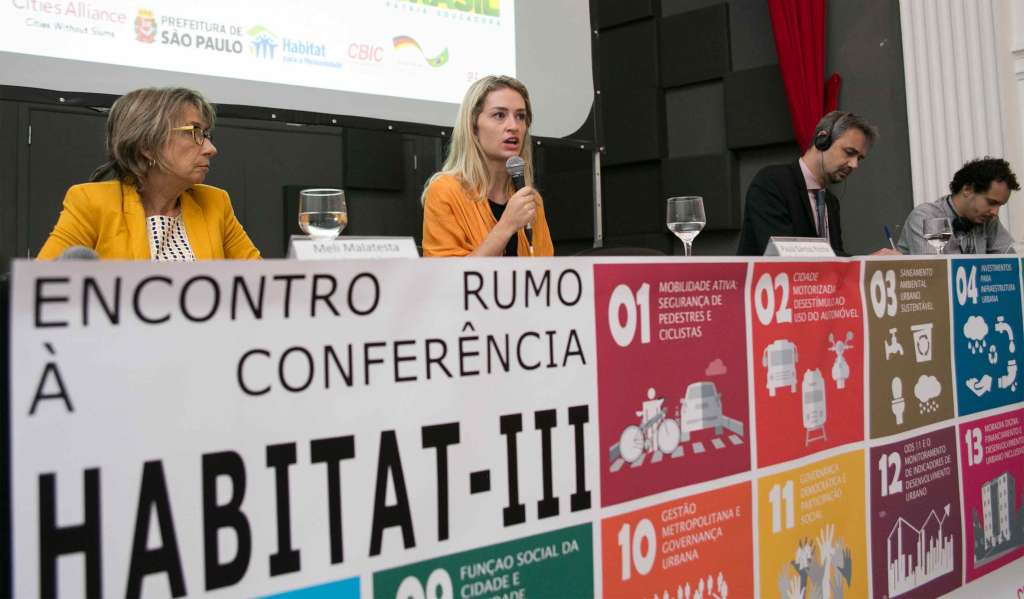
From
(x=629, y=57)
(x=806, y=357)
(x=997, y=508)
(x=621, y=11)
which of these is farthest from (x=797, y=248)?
(x=621, y=11)

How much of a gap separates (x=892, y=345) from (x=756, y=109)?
312 centimetres

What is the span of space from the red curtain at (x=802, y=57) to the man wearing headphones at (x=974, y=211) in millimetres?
1072

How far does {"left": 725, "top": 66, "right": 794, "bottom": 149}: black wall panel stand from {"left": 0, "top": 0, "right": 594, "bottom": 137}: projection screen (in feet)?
3.85

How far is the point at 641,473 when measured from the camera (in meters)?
1.04

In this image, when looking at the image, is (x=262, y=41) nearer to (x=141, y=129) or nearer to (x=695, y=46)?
(x=141, y=129)

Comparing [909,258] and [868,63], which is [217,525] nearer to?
[909,258]

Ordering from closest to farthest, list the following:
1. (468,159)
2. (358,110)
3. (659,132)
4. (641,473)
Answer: (641,473)
(468,159)
(358,110)
(659,132)

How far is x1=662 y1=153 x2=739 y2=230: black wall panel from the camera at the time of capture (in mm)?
4445

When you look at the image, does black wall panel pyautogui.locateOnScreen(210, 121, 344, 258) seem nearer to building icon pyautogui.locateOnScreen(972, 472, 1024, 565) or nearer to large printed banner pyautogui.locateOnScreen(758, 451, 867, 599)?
large printed banner pyautogui.locateOnScreen(758, 451, 867, 599)

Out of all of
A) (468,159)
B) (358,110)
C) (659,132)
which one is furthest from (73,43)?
(659,132)

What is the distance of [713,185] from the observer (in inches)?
177

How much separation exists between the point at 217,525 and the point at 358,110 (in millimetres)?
2346

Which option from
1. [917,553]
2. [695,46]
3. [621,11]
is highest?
[621,11]

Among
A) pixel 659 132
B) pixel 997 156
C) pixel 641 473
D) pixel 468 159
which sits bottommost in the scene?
pixel 641 473
